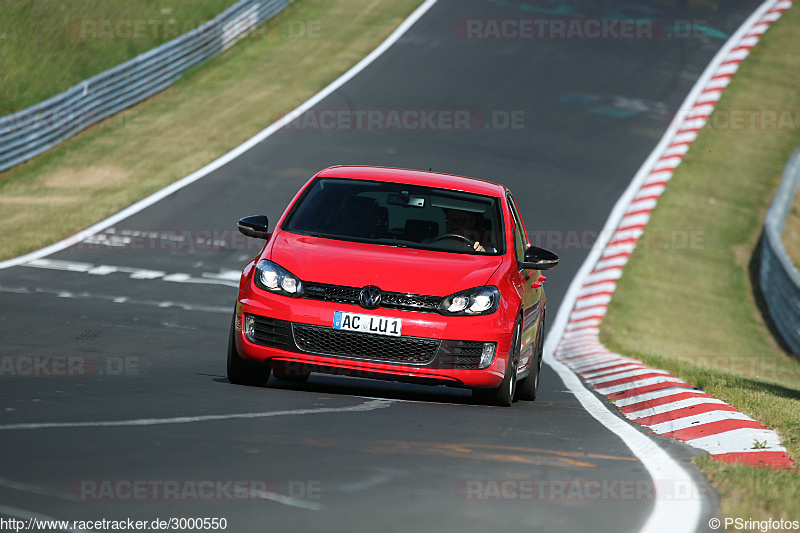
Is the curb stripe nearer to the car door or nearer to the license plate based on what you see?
the car door

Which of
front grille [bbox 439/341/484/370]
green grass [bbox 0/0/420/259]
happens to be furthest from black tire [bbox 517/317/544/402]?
green grass [bbox 0/0/420/259]

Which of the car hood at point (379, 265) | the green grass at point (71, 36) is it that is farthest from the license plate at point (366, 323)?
the green grass at point (71, 36)

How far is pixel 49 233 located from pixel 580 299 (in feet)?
24.1

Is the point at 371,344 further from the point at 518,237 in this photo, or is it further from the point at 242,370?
the point at 518,237

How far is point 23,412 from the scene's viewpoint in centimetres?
694

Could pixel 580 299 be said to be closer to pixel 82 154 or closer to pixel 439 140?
pixel 439 140

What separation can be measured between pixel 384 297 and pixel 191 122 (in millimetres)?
17395

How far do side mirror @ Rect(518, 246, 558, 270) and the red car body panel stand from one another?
349 millimetres

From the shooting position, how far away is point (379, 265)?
8.43 metres

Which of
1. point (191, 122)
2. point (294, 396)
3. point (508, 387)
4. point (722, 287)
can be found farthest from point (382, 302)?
point (191, 122)

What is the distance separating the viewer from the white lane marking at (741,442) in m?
7.42

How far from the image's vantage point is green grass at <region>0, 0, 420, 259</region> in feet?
63.4

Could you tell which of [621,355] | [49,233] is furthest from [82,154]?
[621,355]

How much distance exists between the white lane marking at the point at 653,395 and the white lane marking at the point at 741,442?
1829 millimetres
